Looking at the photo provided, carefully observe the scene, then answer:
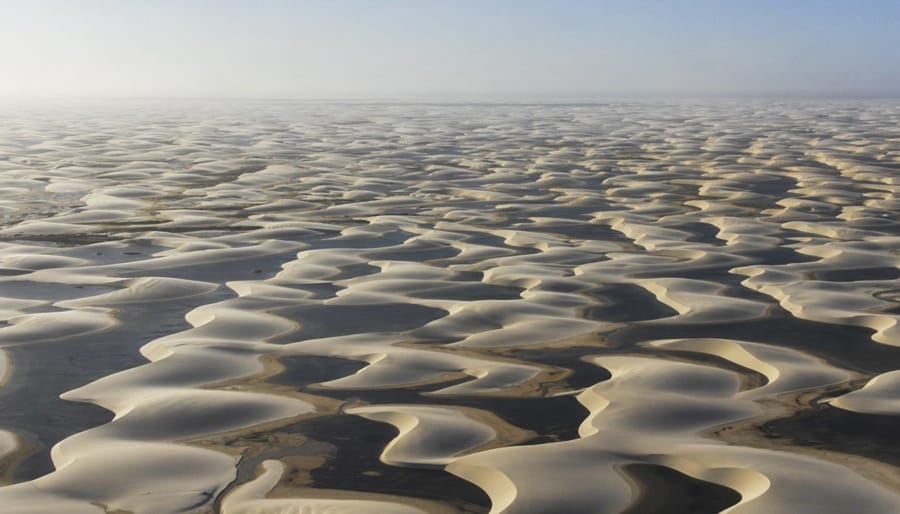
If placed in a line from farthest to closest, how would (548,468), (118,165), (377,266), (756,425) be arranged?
(118,165), (377,266), (756,425), (548,468)

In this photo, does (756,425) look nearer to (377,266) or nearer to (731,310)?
(731,310)

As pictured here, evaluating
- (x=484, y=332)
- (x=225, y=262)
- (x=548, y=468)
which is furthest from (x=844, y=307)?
(x=225, y=262)

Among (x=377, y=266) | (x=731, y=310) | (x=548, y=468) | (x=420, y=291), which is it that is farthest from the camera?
(x=377, y=266)

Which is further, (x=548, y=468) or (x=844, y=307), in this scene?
(x=844, y=307)

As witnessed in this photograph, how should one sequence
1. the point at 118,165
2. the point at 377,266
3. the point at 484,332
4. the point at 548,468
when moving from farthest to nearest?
1. the point at 118,165
2. the point at 377,266
3. the point at 484,332
4. the point at 548,468

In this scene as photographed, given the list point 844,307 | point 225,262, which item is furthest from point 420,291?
point 844,307

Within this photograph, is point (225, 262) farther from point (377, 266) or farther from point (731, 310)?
point (731, 310)
